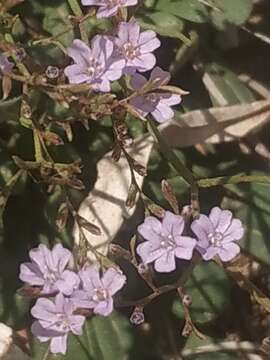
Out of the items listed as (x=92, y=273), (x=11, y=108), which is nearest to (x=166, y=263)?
(x=92, y=273)

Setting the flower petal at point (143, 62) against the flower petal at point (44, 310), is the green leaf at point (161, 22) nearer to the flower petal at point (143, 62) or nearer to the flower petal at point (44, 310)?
the flower petal at point (143, 62)

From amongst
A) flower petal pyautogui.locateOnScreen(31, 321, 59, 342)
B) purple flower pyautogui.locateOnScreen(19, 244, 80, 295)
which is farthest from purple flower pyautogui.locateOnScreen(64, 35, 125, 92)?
flower petal pyautogui.locateOnScreen(31, 321, 59, 342)

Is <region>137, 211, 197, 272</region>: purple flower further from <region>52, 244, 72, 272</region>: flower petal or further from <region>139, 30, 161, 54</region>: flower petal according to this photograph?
<region>139, 30, 161, 54</region>: flower petal

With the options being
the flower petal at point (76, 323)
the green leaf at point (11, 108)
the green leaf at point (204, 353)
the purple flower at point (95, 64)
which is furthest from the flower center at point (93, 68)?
the green leaf at point (204, 353)

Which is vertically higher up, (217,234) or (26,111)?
(26,111)

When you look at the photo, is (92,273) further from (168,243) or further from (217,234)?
(217,234)

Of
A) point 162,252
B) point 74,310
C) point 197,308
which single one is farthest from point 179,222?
point 197,308

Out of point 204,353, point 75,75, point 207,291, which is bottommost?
point 204,353
